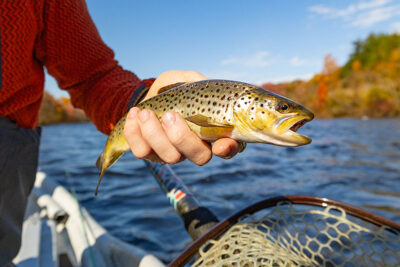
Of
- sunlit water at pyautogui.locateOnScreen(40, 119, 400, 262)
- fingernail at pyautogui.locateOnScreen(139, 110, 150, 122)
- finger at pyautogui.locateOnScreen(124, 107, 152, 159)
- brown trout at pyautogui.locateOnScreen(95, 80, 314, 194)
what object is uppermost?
brown trout at pyautogui.locateOnScreen(95, 80, 314, 194)

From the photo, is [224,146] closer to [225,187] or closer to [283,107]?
[283,107]

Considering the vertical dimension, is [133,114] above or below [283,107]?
below

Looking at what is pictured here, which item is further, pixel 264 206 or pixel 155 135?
pixel 264 206

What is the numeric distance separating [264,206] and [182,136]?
1.43m

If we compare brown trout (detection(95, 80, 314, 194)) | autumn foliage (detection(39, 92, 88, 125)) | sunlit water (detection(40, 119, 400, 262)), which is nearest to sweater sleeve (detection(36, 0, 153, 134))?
brown trout (detection(95, 80, 314, 194))

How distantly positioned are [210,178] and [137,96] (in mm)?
6894

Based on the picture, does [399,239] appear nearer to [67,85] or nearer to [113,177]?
[67,85]

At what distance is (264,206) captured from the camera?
275cm

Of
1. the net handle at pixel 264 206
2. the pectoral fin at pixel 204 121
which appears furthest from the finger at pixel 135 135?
the net handle at pixel 264 206

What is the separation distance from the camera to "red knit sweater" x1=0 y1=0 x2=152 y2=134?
208 centimetres

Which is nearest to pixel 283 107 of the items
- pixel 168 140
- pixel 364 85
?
pixel 168 140

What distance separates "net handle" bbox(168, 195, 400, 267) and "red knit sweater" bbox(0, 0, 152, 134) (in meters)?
1.22

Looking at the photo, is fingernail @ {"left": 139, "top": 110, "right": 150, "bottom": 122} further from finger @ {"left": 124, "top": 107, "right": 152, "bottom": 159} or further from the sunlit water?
the sunlit water

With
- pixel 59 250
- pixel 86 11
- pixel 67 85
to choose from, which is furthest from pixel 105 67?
pixel 59 250
